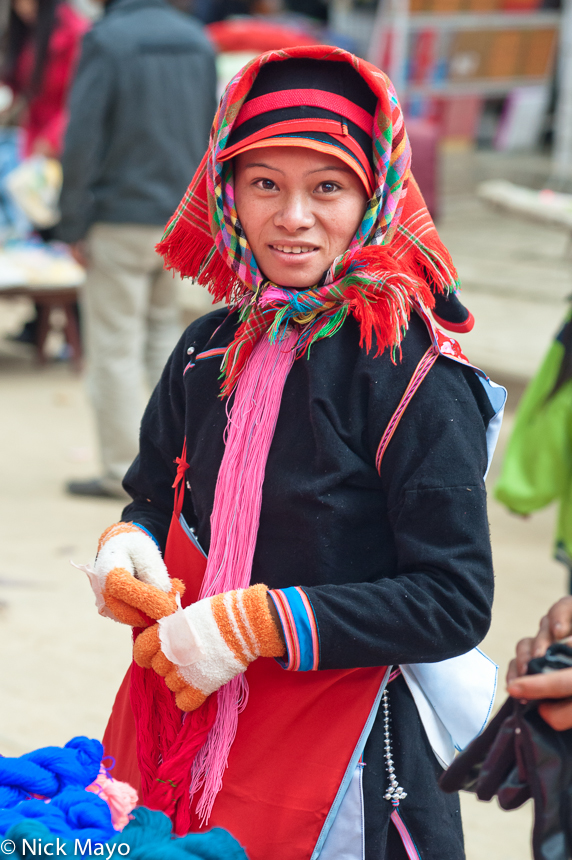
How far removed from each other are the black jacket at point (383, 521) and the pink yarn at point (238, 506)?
0.02m

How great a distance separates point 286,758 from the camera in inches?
54.3

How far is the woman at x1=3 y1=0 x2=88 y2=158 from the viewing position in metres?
6.70

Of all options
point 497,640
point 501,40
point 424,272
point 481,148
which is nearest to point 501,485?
point 497,640

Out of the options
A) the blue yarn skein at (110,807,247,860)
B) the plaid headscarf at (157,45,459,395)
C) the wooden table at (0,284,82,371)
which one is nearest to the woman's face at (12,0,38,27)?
the wooden table at (0,284,82,371)

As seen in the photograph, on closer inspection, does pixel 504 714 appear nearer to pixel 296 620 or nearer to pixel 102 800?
pixel 296 620

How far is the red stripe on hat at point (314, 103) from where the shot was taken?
1359 mm

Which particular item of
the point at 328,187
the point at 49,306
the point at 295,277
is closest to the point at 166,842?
the point at 295,277

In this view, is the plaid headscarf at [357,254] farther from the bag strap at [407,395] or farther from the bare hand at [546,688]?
the bare hand at [546,688]

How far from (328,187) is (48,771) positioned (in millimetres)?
902

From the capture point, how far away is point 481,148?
11.2 metres

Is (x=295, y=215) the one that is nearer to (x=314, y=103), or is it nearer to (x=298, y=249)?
(x=298, y=249)

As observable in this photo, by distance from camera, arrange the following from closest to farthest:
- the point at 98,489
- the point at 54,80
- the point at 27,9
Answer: the point at 98,489, the point at 27,9, the point at 54,80

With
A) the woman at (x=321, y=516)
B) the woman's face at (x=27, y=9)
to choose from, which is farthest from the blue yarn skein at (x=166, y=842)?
the woman's face at (x=27, y=9)

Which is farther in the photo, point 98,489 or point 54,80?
point 54,80
